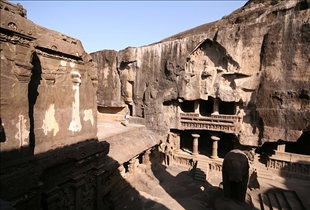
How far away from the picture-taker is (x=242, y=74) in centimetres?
1031

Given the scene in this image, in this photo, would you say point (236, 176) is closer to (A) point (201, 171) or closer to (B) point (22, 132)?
(A) point (201, 171)

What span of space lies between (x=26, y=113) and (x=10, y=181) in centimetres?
121

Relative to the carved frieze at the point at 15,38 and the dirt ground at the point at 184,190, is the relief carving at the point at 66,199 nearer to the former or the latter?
the dirt ground at the point at 184,190

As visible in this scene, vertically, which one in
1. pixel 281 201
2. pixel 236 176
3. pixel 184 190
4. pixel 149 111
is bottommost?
pixel 184 190

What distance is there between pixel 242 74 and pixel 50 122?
385 inches

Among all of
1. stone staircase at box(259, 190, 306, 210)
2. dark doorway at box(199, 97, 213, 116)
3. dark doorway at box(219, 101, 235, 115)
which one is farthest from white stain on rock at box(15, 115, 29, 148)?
dark doorway at box(219, 101, 235, 115)

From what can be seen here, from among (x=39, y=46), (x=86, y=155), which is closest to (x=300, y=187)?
(x=86, y=155)

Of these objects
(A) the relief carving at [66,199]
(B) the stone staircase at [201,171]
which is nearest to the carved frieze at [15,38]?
(A) the relief carving at [66,199]

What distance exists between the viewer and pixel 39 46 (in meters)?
3.91

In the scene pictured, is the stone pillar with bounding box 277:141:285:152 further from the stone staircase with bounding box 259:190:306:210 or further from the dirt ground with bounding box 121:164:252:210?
the dirt ground with bounding box 121:164:252:210

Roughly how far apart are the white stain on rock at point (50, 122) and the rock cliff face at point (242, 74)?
8448 millimetres

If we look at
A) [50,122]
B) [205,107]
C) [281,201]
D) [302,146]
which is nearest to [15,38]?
[50,122]

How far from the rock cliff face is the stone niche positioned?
7.33 metres

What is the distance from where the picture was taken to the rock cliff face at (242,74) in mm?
9102
